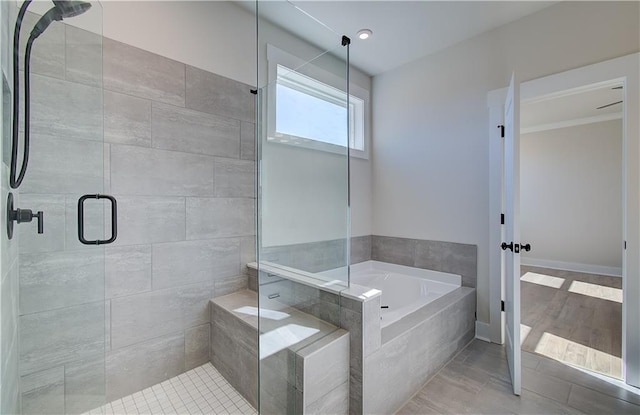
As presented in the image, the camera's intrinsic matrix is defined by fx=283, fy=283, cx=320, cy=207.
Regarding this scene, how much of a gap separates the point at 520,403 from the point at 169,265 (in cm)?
244

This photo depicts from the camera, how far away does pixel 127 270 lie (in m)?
1.83

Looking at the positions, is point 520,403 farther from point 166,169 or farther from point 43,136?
point 43,136

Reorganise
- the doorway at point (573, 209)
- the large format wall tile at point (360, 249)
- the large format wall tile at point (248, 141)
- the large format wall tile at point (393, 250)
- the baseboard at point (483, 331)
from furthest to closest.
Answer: the doorway at point (573, 209)
the large format wall tile at point (360, 249)
the large format wall tile at point (393, 250)
the baseboard at point (483, 331)
the large format wall tile at point (248, 141)

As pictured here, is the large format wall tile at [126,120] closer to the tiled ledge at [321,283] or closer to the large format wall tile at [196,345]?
the tiled ledge at [321,283]

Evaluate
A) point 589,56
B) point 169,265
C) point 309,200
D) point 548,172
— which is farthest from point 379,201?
point 548,172

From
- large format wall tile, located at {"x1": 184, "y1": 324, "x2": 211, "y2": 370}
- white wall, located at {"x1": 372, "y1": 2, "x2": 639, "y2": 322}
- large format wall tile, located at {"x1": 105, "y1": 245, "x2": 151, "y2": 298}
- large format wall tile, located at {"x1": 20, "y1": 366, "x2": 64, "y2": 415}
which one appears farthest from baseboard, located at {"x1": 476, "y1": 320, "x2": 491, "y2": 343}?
large format wall tile, located at {"x1": 20, "y1": 366, "x2": 64, "y2": 415}

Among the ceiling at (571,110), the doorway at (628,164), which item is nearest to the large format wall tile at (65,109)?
the doorway at (628,164)

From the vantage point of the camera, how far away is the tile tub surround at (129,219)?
1.41 metres

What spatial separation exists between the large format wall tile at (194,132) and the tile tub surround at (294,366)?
1284 millimetres

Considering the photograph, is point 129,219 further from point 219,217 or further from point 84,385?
point 84,385

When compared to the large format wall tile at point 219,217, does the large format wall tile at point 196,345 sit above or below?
below

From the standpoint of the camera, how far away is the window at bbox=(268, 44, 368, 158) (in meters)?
1.91

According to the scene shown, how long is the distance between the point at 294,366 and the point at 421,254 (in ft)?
6.73

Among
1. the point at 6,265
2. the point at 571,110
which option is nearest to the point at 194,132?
the point at 6,265
